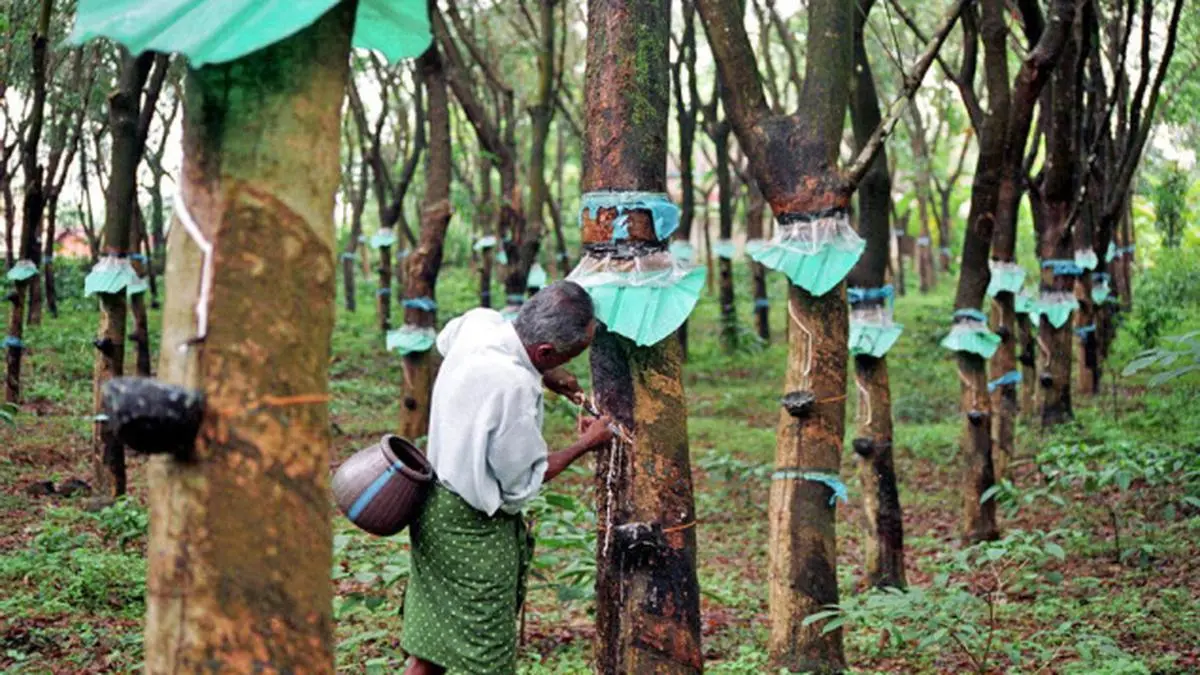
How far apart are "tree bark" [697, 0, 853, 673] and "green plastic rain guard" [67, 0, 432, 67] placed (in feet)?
A: 11.0

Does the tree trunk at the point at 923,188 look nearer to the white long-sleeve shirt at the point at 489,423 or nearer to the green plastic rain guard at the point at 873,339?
the green plastic rain guard at the point at 873,339

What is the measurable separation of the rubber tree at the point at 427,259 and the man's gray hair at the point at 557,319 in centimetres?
745

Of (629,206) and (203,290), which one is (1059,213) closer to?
(629,206)

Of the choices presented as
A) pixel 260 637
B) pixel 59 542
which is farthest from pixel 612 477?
pixel 59 542

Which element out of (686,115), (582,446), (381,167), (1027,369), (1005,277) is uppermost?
(686,115)

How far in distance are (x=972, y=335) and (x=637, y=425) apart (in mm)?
4354

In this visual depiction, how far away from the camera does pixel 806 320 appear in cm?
545

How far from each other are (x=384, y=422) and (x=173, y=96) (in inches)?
325

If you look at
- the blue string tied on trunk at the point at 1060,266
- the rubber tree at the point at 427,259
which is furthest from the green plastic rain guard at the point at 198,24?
the blue string tied on trunk at the point at 1060,266

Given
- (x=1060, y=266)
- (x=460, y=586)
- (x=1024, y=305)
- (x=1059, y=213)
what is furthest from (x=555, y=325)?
(x=1024, y=305)

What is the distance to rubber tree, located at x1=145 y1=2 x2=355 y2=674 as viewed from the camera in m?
2.18

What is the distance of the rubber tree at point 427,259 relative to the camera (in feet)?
37.5

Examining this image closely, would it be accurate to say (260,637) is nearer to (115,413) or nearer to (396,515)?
(115,413)

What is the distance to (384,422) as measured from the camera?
13711 millimetres
